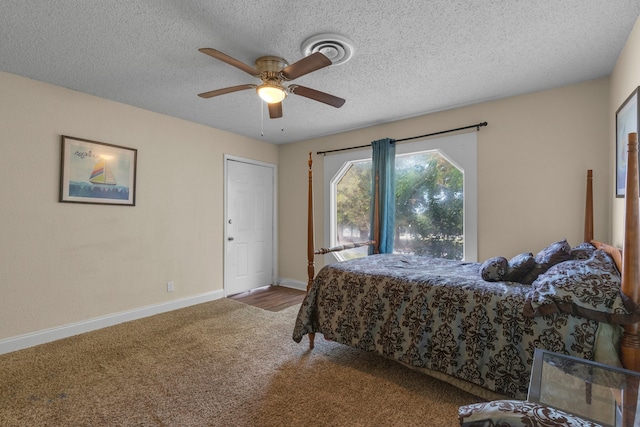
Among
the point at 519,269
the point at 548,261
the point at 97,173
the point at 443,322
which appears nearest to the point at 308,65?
the point at 443,322

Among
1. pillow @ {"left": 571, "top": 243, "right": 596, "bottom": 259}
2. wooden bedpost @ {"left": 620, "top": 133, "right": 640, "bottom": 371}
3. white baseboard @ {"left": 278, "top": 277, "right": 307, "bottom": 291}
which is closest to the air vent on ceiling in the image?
wooden bedpost @ {"left": 620, "top": 133, "right": 640, "bottom": 371}

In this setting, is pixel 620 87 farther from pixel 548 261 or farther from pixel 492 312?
pixel 492 312

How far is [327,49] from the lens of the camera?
2.17 meters

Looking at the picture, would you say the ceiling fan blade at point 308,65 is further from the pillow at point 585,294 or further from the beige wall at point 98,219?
the beige wall at point 98,219

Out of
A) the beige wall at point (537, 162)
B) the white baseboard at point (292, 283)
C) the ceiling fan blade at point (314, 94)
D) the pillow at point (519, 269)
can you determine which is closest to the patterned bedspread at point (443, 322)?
the pillow at point (519, 269)

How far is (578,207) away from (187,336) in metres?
3.93

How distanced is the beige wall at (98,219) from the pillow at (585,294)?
12.2 ft

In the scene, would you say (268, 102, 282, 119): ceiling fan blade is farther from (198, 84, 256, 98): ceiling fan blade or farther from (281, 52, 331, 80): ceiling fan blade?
(281, 52, 331, 80): ceiling fan blade

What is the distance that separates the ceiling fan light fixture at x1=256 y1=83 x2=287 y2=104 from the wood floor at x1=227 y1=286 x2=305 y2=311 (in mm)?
2589

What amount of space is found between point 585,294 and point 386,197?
244cm

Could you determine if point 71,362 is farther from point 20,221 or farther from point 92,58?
point 92,58

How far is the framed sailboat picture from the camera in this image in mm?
2930

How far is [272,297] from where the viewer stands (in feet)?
14.3

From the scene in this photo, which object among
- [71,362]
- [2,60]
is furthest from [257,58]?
[71,362]
